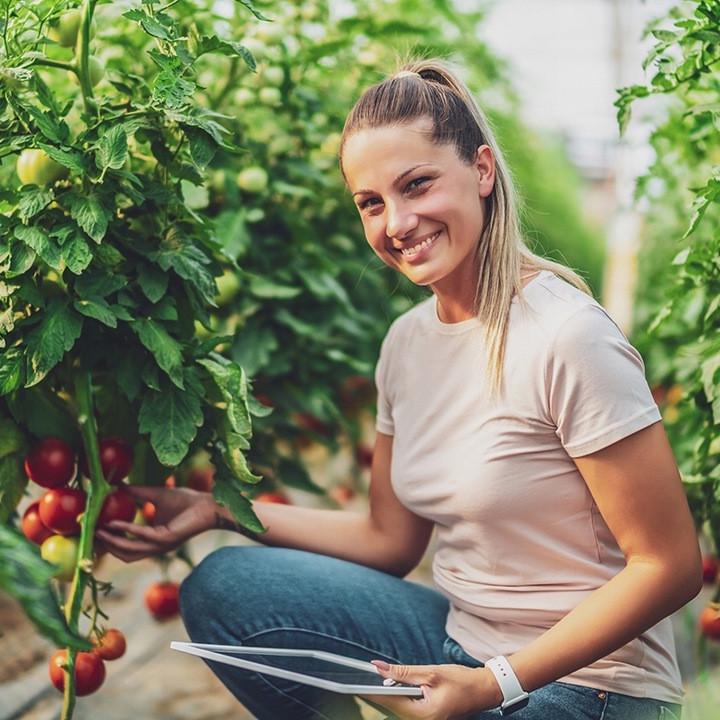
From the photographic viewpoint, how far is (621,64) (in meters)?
9.77

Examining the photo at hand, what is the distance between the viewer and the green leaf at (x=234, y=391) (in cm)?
150

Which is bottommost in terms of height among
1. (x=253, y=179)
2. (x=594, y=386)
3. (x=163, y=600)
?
(x=163, y=600)

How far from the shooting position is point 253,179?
2289 mm

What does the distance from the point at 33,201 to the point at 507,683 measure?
37.8 inches

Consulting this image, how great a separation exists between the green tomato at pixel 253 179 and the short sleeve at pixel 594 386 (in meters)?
1.08

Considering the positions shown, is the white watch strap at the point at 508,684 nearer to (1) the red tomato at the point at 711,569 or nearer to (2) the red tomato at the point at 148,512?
(2) the red tomato at the point at 148,512

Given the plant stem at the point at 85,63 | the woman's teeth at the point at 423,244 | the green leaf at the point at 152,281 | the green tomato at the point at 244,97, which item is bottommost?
the green leaf at the point at 152,281

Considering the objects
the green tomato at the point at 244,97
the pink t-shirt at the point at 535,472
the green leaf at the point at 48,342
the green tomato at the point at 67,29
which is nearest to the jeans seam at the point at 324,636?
the pink t-shirt at the point at 535,472

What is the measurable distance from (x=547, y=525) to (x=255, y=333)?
1010mm

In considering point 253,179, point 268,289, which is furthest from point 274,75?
point 268,289

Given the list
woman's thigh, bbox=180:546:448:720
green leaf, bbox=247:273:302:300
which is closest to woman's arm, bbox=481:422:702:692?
woman's thigh, bbox=180:546:448:720

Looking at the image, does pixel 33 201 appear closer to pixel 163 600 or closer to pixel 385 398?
pixel 385 398

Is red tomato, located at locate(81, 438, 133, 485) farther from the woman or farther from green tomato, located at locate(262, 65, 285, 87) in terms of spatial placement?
green tomato, located at locate(262, 65, 285, 87)

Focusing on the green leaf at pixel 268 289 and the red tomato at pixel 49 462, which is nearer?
the red tomato at pixel 49 462
